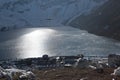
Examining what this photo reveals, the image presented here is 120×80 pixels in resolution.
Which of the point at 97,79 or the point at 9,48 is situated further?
the point at 9,48

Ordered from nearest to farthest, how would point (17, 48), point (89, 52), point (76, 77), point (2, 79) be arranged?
point (2, 79) < point (76, 77) < point (89, 52) < point (17, 48)

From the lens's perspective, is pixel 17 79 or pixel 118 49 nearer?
pixel 17 79

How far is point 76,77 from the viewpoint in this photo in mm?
36625

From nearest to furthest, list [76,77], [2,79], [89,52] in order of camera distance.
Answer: [2,79] < [76,77] < [89,52]

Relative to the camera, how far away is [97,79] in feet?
113

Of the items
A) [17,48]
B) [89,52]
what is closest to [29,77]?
[89,52]

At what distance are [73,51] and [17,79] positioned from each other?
117 m

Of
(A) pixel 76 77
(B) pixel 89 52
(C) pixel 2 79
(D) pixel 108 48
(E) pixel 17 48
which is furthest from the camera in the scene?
(E) pixel 17 48

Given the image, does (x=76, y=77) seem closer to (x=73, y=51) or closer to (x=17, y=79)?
(x=17, y=79)

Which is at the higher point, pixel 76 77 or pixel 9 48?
pixel 9 48

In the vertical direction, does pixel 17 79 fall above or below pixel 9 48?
below

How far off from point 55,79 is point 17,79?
12.8ft

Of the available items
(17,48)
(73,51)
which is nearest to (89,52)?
(73,51)

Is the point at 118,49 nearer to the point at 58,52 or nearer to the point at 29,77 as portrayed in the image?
the point at 58,52
